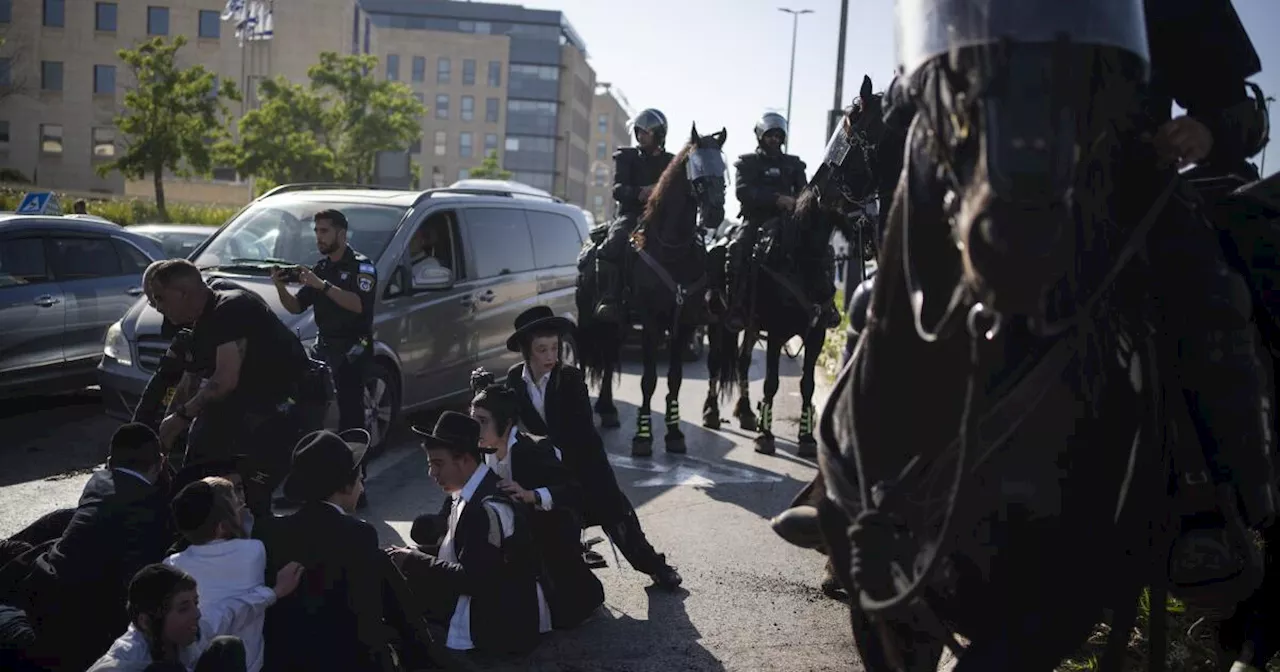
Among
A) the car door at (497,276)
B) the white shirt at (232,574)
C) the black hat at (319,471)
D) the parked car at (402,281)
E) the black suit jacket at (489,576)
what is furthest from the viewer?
the car door at (497,276)

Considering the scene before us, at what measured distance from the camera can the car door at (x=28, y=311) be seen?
1067 cm

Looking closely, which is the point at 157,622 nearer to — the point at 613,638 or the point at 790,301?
the point at 613,638

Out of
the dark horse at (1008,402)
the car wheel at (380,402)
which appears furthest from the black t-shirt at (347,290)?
the dark horse at (1008,402)

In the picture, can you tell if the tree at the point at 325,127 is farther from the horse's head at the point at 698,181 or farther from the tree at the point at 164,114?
the horse's head at the point at 698,181

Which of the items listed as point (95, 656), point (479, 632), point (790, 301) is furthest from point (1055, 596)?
point (790, 301)

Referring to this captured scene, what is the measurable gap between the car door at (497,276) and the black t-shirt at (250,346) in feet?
14.8

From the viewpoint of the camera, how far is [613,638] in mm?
6047

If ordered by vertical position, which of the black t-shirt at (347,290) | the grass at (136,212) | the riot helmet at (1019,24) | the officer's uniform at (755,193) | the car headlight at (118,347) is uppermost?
the riot helmet at (1019,24)

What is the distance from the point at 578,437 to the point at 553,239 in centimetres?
701

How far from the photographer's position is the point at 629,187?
11555 mm

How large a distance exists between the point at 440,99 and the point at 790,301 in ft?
322

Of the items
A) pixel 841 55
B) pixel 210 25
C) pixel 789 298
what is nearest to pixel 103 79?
pixel 210 25

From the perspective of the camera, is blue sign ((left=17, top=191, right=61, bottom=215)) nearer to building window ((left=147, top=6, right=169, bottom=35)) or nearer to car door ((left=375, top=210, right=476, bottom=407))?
car door ((left=375, top=210, right=476, bottom=407))

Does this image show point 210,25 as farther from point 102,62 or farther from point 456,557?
point 456,557
